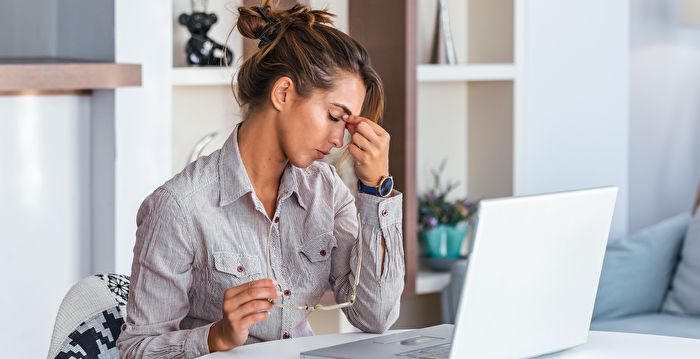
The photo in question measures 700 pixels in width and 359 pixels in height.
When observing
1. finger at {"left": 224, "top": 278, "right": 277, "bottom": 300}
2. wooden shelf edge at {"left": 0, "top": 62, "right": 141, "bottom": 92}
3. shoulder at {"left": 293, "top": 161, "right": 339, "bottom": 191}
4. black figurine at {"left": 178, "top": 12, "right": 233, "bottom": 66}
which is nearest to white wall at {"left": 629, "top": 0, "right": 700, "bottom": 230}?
black figurine at {"left": 178, "top": 12, "right": 233, "bottom": 66}

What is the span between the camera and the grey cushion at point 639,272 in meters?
3.24

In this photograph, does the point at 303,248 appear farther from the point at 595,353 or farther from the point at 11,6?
the point at 11,6

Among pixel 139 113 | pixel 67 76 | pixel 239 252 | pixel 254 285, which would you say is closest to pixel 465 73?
pixel 139 113

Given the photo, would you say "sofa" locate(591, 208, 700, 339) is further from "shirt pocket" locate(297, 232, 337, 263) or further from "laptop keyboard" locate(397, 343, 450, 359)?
"laptop keyboard" locate(397, 343, 450, 359)

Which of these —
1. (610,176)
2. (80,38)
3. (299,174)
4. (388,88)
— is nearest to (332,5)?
(388,88)

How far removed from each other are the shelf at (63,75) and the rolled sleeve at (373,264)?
2.78 feet

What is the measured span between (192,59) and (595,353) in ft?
5.58

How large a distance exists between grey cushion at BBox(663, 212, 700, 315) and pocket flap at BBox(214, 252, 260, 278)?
1.86 metres

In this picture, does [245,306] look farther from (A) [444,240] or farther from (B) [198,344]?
(A) [444,240]

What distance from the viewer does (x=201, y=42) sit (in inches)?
118

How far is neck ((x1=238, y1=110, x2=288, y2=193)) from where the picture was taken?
1.77 meters

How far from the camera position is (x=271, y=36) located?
5.91ft

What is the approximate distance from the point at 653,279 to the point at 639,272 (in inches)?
2.2

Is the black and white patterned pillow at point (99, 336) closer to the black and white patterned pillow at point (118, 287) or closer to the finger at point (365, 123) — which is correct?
the black and white patterned pillow at point (118, 287)
